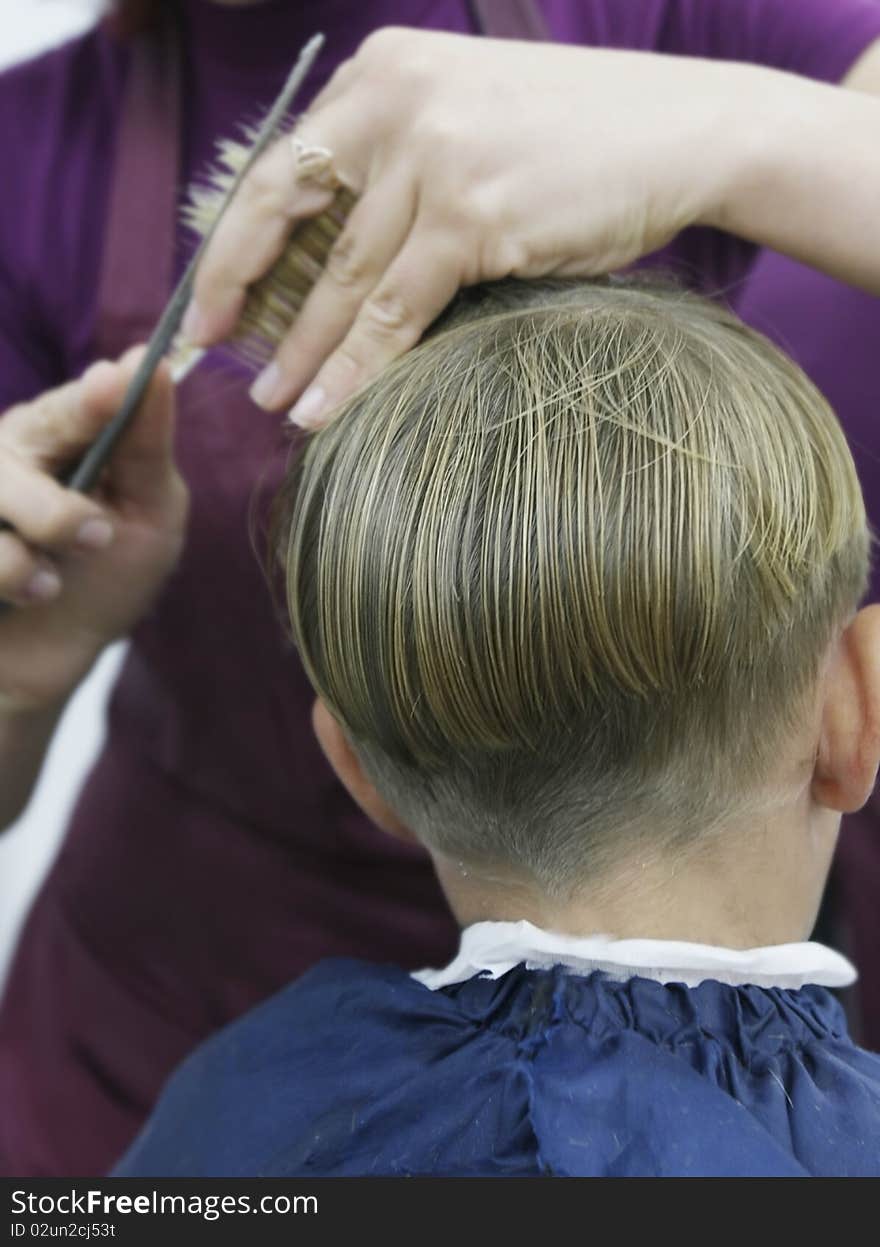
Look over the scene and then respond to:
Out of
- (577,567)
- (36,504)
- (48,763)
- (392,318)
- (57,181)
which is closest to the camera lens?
(577,567)

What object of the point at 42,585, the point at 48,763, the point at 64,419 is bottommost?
the point at 48,763

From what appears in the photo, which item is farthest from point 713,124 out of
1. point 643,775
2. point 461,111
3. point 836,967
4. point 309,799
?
point 309,799

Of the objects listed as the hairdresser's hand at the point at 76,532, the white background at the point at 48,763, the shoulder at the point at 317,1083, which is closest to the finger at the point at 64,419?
the hairdresser's hand at the point at 76,532

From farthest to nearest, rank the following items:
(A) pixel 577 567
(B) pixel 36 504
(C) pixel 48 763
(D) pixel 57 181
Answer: (C) pixel 48 763 → (D) pixel 57 181 → (B) pixel 36 504 → (A) pixel 577 567

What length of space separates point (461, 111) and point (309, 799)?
1.93 feet

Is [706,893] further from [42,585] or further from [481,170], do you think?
[42,585]

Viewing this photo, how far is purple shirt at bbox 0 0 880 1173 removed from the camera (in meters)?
0.94

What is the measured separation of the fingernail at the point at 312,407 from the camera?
0.72 meters

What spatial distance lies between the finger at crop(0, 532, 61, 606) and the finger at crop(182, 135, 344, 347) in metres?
0.23

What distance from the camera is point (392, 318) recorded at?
70 cm

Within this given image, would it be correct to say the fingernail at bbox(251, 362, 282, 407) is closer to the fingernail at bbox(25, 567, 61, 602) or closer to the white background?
the fingernail at bbox(25, 567, 61, 602)

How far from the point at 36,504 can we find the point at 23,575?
7cm

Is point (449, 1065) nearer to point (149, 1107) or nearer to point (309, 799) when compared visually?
point (309, 799)

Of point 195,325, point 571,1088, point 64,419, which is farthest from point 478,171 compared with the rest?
point 571,1088
